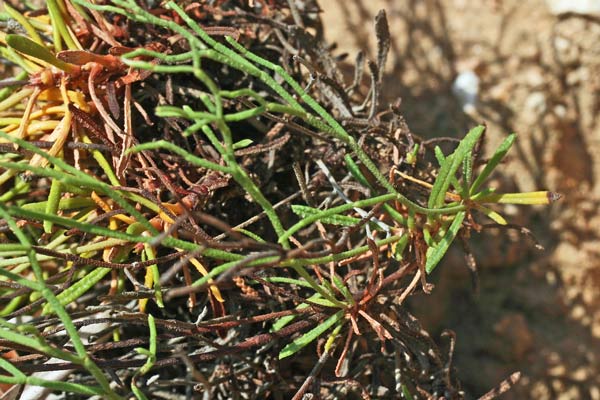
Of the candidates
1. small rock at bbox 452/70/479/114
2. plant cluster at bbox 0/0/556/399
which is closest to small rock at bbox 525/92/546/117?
small rock at bbox 452/70/479/114

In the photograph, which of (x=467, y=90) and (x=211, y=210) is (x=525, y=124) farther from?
(x=211, y=210)

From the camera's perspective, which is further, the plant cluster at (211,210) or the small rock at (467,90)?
the small rock at (467,90)

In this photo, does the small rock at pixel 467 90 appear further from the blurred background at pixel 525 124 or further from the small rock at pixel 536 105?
the small rock at pixel 536 105

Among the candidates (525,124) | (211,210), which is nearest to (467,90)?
(525,124)

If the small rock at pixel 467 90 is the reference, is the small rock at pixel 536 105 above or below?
below

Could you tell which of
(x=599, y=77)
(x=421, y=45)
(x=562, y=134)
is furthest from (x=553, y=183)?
(x=421, y=45)

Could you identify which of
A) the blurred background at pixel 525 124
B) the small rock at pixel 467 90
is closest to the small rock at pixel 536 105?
the blurred background at pixel 525 124

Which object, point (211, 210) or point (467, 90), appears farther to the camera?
point (467, 90)
